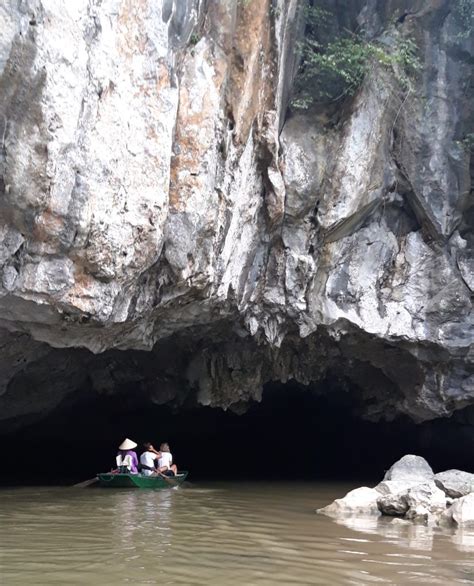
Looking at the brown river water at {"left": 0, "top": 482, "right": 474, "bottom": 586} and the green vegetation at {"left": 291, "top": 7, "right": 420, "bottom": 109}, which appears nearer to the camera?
the brown river water at {"left": 0, "top": 482, "right": 474, "bottom": 586}

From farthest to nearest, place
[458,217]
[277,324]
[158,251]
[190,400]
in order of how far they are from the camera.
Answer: [190,400] < [458,217] < [277,324] < [158,251]

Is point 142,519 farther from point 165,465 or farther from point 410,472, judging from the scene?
point 410,472

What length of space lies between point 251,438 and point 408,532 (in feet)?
38.2

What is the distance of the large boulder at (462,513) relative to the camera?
8195 mm

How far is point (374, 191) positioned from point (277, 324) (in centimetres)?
269

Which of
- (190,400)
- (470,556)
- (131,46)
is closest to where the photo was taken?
(470,556)

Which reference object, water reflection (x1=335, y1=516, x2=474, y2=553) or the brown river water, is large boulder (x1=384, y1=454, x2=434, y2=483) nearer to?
the brown river water

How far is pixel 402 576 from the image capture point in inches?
214

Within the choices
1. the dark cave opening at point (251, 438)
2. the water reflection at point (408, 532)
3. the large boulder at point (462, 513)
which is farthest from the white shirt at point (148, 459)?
the large boulder at point (462, 513)

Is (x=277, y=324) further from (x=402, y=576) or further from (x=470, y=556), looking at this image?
(x=402, y=576)

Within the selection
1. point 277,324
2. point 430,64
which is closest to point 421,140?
point 430,64

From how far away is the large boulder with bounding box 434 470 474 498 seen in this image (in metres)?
9.70

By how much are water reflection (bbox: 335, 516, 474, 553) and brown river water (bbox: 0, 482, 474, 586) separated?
0.01m

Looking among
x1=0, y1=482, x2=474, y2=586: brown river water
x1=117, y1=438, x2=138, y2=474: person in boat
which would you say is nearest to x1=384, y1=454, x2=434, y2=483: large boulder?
x1=0, y1=482, x2=474, y2=586: brown river water
